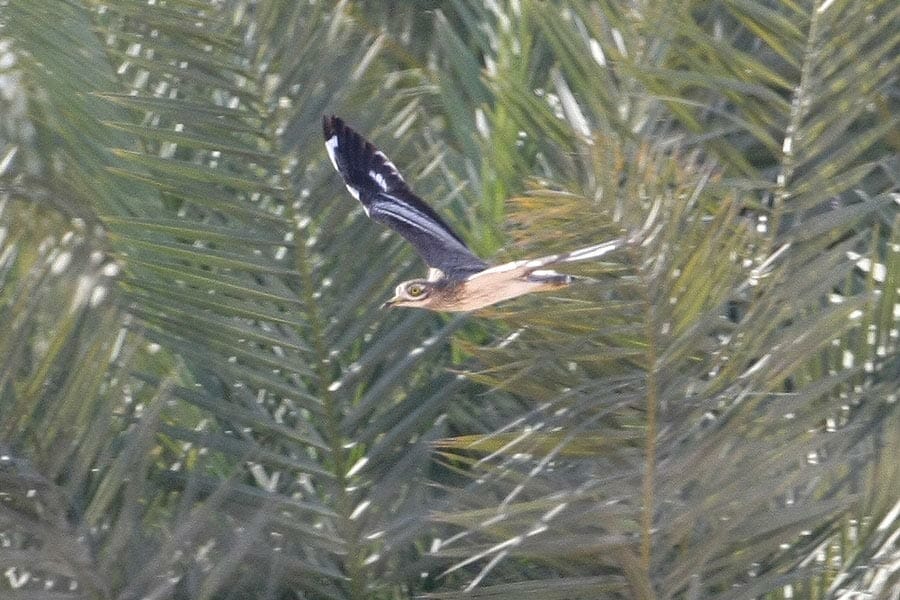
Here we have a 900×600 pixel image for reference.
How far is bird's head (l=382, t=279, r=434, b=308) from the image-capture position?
2.43m

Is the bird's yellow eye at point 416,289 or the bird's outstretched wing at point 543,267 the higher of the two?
the bird's yellow eye at point 416,289

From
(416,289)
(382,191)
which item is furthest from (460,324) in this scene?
(416,289)

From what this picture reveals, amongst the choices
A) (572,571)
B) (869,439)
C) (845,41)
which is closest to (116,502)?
(572,571)

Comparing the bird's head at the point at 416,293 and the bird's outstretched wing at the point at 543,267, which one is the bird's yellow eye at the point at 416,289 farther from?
the bird's outstretched wing at the point at 543,267

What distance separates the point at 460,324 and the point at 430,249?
405 millimetres

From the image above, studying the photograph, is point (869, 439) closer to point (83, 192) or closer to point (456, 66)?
point (456, 66)

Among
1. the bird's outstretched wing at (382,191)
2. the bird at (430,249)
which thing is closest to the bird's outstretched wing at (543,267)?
the bird at (430,249)

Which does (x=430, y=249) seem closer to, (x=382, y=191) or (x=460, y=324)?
(x=382, y=191)

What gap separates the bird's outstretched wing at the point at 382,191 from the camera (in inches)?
103

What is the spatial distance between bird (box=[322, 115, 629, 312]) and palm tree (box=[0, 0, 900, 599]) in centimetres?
8

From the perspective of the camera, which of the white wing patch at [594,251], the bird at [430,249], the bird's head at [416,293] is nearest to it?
the white wing patch at [594,251]

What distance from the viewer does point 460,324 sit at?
2949mm

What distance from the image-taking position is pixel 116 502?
2625 mm

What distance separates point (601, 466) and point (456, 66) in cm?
111
